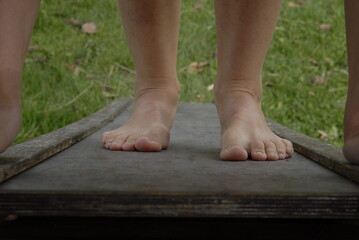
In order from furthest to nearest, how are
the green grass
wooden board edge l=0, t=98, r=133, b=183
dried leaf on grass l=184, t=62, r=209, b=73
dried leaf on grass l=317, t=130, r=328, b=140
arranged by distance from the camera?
1. dried leaf on grass l=184, t=62, r=209, b=73
2. the green grass
3. dried leaf on grass l=317, t=130, r=328, b=140
4. wooden board edge l=0, t=98, r=133, b=183

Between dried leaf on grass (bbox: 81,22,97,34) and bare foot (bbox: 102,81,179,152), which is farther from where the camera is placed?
dried leaf on grass (bbox: 81,22,97,34)

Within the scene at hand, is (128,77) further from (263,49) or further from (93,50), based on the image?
Result: (263,49)

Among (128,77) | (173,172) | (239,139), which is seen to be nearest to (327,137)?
(128,77)

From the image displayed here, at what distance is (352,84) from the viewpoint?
4.19ft

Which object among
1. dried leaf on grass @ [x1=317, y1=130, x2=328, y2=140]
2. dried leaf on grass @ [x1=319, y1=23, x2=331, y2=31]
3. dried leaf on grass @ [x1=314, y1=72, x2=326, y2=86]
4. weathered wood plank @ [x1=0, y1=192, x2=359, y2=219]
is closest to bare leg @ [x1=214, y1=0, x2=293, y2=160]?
weathered wood plank @ [x1=0, y1=192, x2=359, y2=219]

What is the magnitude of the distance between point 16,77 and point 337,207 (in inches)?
26.9

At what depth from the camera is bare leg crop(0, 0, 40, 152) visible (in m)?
1.23

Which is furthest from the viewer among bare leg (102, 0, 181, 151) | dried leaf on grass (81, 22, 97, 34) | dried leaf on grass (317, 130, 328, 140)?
dried leaf on grass (81, 22, 97, 34)

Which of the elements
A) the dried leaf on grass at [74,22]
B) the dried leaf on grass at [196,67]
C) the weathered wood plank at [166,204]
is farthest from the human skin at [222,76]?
the dried leaf on grass at [74,22]

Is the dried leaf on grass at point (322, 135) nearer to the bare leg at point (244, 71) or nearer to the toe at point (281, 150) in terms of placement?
the bare leg at point (244, 71)

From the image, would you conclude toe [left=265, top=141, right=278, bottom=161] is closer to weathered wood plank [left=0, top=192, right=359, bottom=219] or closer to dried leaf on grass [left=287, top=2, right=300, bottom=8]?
weathered wood plank [left=0, top=192, right=359, bottom=219]

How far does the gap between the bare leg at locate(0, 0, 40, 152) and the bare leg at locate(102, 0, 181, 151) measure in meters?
0.38

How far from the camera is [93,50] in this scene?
12.7 feet

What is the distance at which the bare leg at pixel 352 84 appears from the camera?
4.05 feet
